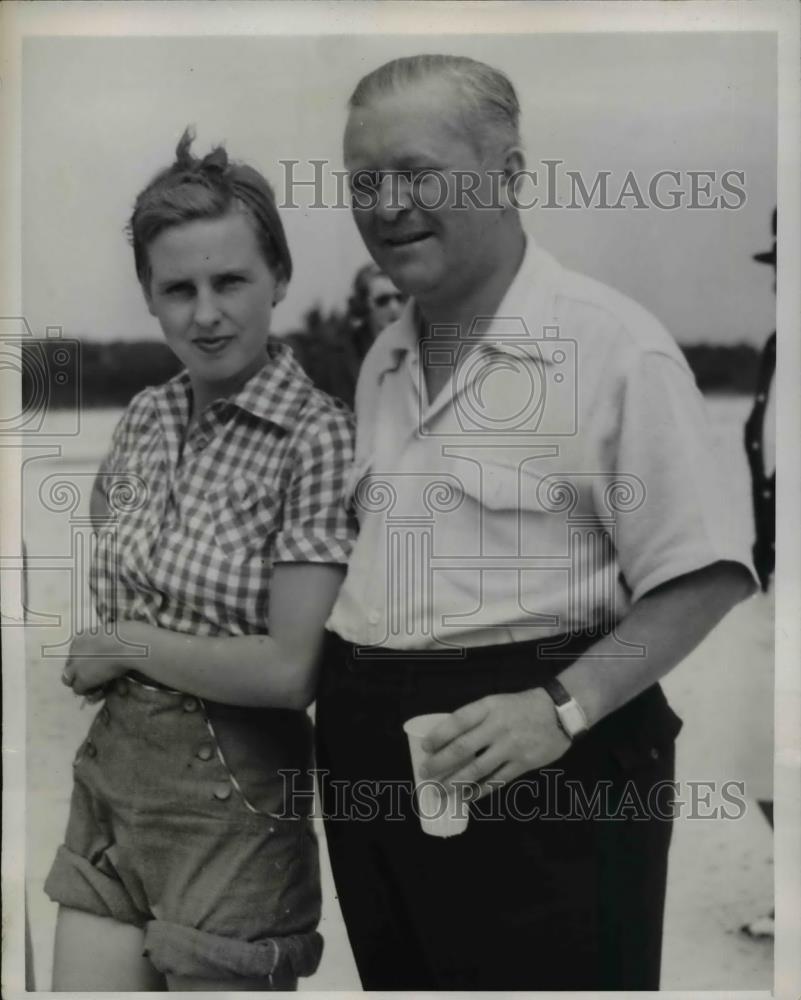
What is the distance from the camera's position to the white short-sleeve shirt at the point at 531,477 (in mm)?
2447

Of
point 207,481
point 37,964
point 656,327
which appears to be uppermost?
point 656,327

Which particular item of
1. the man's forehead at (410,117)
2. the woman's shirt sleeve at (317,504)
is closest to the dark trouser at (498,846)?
the woman's shirt sleeve at (317,504)

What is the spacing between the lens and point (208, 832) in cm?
254

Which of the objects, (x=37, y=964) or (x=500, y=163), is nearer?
(x=500, y=163)

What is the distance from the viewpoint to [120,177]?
2.54 meters

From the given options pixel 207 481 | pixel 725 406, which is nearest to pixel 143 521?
pixel 207 481

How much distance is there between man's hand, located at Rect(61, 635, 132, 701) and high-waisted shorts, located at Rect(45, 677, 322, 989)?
0.04 metres

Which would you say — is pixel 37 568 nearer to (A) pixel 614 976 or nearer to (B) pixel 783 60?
(A) pixel 614 976

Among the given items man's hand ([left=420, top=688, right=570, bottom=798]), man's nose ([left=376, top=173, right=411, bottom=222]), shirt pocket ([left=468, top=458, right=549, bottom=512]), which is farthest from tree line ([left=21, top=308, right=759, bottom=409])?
man's hand ([left=420, top=688, right=570, bottom=798])

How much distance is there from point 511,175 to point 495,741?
1.12 meters

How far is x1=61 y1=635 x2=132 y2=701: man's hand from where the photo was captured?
2.55 metres

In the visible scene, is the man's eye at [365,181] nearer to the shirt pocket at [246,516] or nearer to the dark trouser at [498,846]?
the shirt pocket at [246,516]

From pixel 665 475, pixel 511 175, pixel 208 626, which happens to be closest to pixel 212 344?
pixel 208 626

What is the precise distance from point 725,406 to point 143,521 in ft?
3.89
